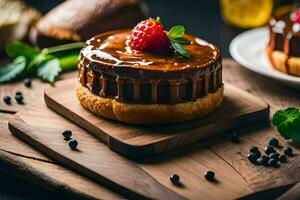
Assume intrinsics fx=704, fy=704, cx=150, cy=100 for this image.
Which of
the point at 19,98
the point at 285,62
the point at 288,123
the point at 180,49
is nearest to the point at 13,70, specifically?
the point at 19,98

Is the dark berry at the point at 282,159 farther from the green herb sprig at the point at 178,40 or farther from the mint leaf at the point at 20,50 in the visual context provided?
the mint leaf at the point at 20,50

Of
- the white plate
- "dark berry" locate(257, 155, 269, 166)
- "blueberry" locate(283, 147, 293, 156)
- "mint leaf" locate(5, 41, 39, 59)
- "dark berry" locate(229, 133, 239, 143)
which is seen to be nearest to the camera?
"dark berry" locate(257, 155, 269, 166)

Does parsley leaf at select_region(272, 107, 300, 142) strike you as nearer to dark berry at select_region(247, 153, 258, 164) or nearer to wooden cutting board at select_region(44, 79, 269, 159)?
wooden cutting board at select_region(44, 79, 269, 159)

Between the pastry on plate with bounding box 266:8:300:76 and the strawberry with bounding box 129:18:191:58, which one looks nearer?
the strawberry with bounding box 129:18:191:58

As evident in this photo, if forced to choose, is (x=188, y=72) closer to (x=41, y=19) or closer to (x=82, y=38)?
(x=82, y=38)

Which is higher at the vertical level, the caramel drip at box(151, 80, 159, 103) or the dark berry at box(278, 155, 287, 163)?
the caramel drip at box(151, 80, 159, 103)

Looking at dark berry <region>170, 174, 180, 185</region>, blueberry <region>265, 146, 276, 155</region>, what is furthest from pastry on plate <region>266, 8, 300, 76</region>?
dark berry <region>170, 174, 180, 185</region>

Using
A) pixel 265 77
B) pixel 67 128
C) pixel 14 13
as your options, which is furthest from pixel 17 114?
pixel 265 77
